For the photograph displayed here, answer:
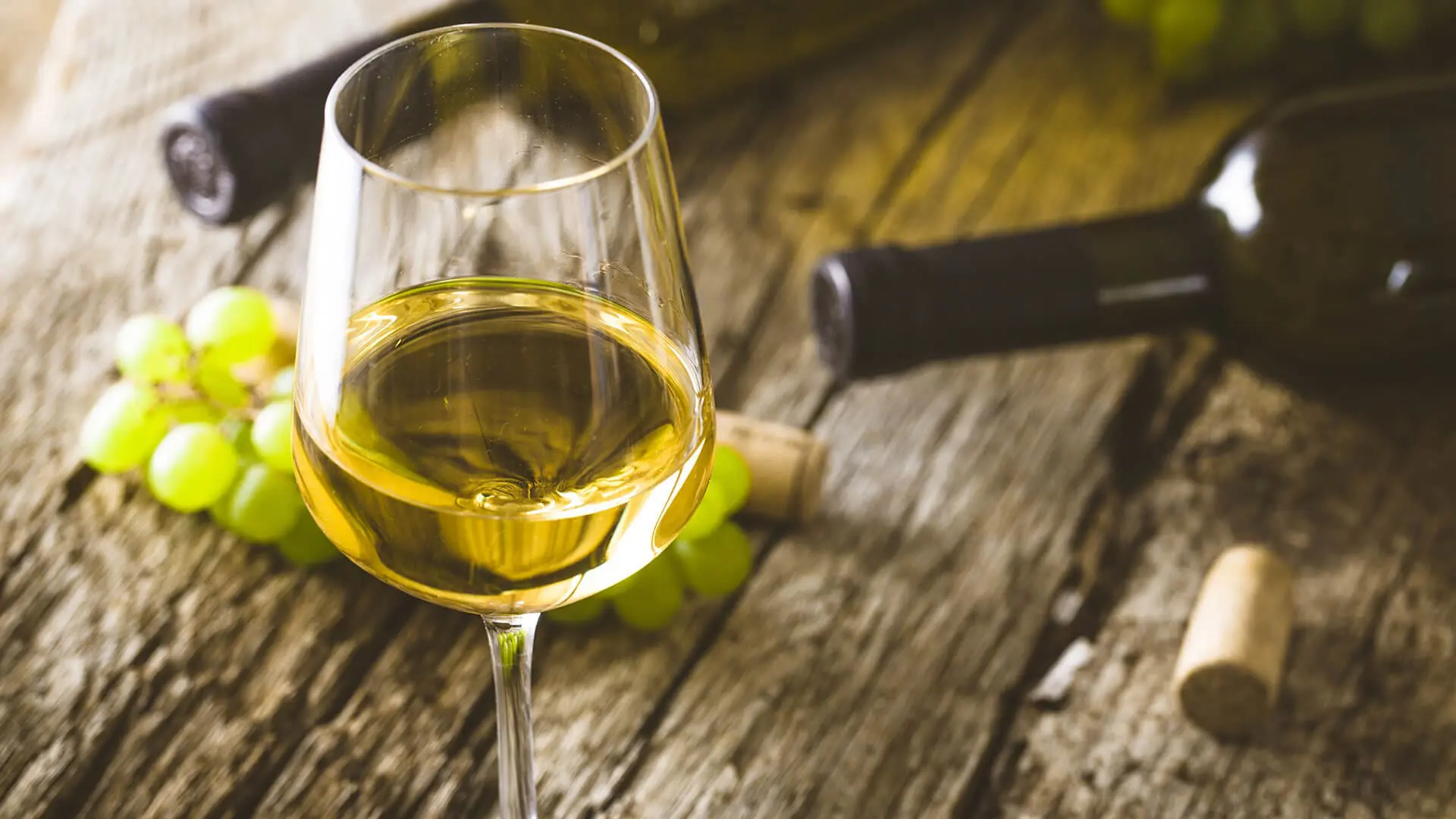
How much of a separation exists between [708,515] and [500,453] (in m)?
0.32

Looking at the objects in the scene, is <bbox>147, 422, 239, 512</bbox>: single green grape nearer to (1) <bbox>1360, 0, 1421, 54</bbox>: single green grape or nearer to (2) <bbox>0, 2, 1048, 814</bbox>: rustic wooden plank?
(2) <bbox>0, 2, 1048, 814</bbox>: rustic wooden plank

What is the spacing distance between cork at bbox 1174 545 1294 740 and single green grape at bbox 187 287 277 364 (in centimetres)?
75

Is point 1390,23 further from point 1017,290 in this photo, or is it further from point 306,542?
point 306,542

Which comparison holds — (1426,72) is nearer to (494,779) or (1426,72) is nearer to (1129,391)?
(1129,391)

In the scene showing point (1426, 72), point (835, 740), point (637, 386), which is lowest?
point (835, 740)

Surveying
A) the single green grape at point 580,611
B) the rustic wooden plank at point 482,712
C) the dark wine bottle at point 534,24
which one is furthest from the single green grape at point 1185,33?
the single green grape at point 580,611

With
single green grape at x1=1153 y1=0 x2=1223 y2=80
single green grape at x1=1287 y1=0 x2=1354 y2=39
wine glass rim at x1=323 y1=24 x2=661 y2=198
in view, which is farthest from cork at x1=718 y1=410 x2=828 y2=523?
single green grape at x1=1287 y1=0 x2=1354 y2=39

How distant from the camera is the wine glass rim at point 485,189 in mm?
580

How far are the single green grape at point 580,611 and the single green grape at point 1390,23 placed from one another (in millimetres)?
1085

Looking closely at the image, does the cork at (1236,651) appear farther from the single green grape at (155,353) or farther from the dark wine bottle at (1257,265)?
the single green grape at (155,353)

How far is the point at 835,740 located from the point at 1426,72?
1.09 meters

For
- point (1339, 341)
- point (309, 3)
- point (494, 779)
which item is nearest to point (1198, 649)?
point (1339, 341)

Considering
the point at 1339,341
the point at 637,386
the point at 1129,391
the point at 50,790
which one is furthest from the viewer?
the point at 1129,391

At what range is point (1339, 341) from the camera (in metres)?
1.11
